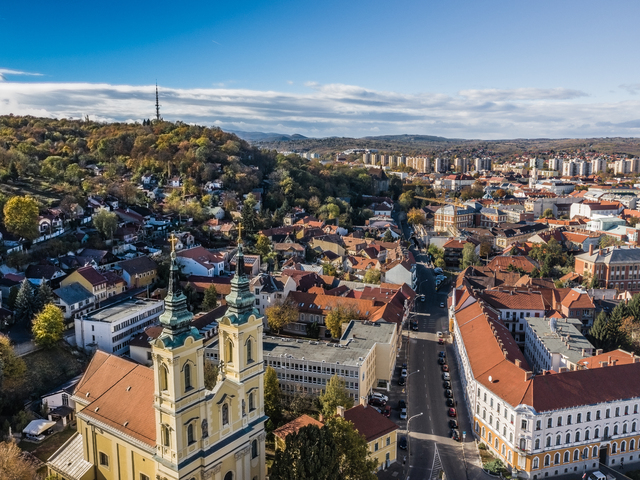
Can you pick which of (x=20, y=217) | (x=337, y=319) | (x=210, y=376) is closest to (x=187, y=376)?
(x=210, y=376)

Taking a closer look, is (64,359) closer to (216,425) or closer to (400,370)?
(216,425)

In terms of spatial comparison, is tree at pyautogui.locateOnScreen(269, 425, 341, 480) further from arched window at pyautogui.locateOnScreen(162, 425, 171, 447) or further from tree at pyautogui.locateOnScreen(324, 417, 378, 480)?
arched window at pyautogui.locateOnScreen(162, 425, 171, 447)

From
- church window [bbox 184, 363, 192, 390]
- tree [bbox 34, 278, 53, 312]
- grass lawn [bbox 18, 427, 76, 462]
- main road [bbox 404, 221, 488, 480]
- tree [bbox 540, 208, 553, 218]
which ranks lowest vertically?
main road [bbox 404, 221, 488, 480]

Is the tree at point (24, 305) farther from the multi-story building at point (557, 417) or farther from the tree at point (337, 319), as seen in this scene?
the multi-story building at point (557, 417)

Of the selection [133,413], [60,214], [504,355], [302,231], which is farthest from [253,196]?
[133,413]

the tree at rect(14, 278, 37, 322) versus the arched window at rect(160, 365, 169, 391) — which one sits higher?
the arched window at rect(160, 365, 169, 391)

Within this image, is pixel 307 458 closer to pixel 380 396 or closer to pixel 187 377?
pixel 187 377

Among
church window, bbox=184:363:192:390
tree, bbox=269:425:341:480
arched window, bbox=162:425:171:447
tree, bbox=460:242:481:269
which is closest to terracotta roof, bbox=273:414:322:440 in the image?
tree, bbox=269:425:341:480
